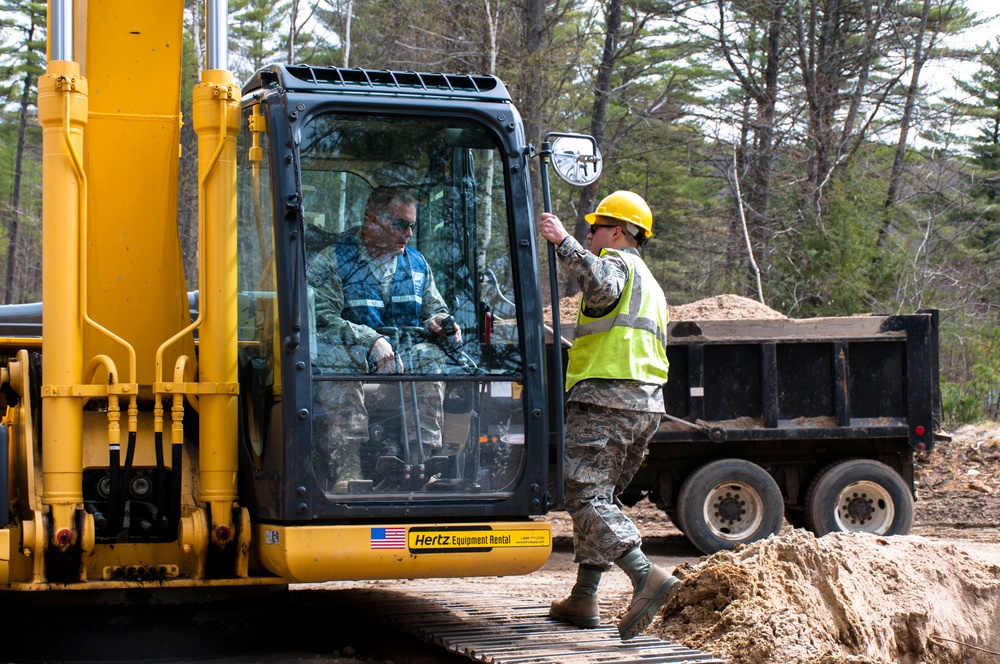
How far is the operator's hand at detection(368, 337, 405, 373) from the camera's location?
187 inches

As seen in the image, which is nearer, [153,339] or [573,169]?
[573,169]

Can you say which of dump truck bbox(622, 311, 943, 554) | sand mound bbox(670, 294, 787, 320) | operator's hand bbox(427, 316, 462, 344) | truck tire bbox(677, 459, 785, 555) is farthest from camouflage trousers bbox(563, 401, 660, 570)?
sand mound bbox(670, 294, 787, 320)

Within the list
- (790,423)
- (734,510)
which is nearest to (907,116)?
(790,423)

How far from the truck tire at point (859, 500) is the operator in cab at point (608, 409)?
485 cm

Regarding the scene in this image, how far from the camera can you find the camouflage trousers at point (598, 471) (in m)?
5.13

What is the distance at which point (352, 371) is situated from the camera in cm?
468

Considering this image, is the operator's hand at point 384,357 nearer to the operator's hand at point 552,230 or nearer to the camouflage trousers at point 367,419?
the camouflage trousers at point 367,419

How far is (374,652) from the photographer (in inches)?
221

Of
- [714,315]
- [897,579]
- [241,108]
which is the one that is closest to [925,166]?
[714,315]

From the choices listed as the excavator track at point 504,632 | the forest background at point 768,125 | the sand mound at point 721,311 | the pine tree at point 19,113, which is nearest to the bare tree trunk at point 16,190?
the pine tree at point 19,113

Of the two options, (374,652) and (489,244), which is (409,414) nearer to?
(489,244)

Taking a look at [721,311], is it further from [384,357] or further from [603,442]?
[384,357]

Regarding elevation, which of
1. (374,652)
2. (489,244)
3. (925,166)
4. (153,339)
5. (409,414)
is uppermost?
(925,166)

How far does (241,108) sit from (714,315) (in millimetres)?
7181
